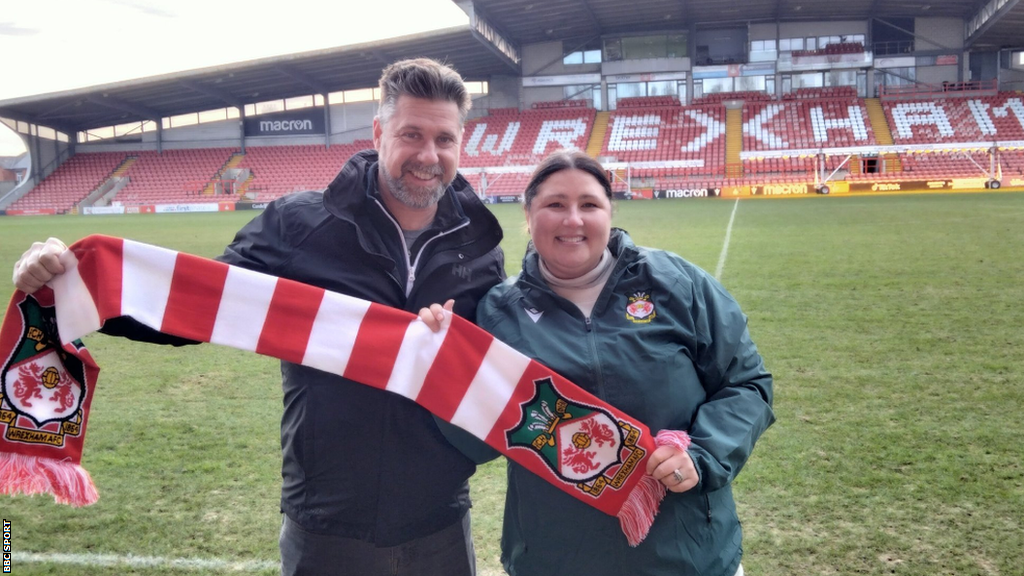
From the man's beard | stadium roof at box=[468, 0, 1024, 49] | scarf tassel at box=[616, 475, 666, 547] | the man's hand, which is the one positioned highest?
stadium roof at box=[468, 0, 1024, 49]

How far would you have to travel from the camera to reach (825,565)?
3346 millimetres

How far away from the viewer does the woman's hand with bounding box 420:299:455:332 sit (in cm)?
222

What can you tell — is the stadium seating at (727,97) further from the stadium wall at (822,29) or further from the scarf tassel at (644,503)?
A: the scarf tassel at (644,503)

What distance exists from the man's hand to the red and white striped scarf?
5 cm

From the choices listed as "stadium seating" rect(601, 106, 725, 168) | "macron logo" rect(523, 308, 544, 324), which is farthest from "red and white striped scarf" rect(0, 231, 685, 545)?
"stadium seating" rect(601, 106, 725, 168)

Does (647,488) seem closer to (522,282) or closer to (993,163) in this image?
(522,282)

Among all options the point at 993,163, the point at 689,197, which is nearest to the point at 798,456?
the point at 689,197

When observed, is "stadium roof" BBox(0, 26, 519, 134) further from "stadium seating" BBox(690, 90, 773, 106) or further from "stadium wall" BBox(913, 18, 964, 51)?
"stadium wall" BBox(913, 18, 964, 51)

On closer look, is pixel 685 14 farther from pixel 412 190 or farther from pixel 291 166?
pixel 412 190

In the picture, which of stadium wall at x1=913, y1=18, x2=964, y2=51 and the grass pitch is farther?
stadium wall at x1=913, y1=18, x2=964, y2=51

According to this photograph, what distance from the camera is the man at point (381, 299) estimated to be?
2.26 metres

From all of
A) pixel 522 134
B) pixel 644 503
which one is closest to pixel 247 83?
pixel 522 134

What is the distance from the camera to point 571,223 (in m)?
2.20

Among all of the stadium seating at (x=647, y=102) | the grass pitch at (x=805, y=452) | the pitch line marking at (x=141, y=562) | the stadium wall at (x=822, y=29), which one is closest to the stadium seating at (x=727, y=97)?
the stadium seating at (x=647, y=102)
